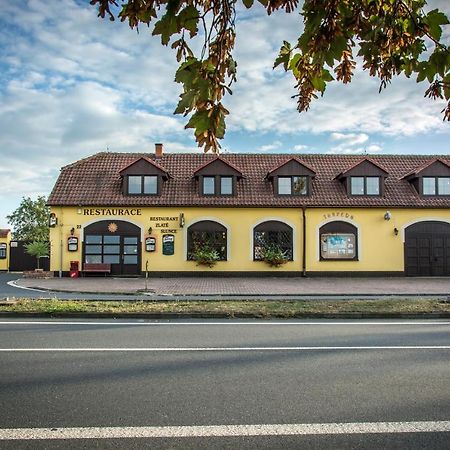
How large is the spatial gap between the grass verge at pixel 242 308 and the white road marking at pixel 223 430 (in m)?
6.69

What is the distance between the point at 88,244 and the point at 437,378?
67.0 feet

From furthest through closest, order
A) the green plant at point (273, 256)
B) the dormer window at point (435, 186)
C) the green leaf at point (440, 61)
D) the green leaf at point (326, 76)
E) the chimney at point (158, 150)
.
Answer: the chimney at point (158, 150), the dormer window at point (435, 186), the green plant at point (273, 256), the green leaf at point (326, 76), the green leaf at point (440, 61)

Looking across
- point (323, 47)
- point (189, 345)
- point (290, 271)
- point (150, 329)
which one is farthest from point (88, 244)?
point (323, 47)

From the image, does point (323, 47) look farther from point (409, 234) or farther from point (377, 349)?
point (409, 234)

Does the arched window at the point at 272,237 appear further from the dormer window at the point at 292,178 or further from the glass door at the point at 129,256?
the glass door at the point at 129,256

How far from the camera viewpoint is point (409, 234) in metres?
24.1

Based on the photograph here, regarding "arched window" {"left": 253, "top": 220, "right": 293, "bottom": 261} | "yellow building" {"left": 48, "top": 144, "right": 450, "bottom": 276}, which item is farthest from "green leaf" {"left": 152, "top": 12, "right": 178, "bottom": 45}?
"arched window" {"left": 253, "top": 220, "right": 293, "bottom": 261}

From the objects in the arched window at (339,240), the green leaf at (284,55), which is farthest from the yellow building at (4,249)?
the green leaf at (284,55)

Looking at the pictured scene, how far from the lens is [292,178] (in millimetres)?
24594

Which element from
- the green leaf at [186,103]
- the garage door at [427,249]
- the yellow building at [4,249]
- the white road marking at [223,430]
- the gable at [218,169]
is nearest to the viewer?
the green leaf at [186,103]

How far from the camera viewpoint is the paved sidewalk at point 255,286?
17.0 m

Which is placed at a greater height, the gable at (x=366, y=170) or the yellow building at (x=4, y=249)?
the gable at (x=366, y=170)

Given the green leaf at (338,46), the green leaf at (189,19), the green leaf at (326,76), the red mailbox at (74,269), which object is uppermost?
the green leaf at (189,19)

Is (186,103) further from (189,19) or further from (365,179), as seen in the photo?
(365,179)
